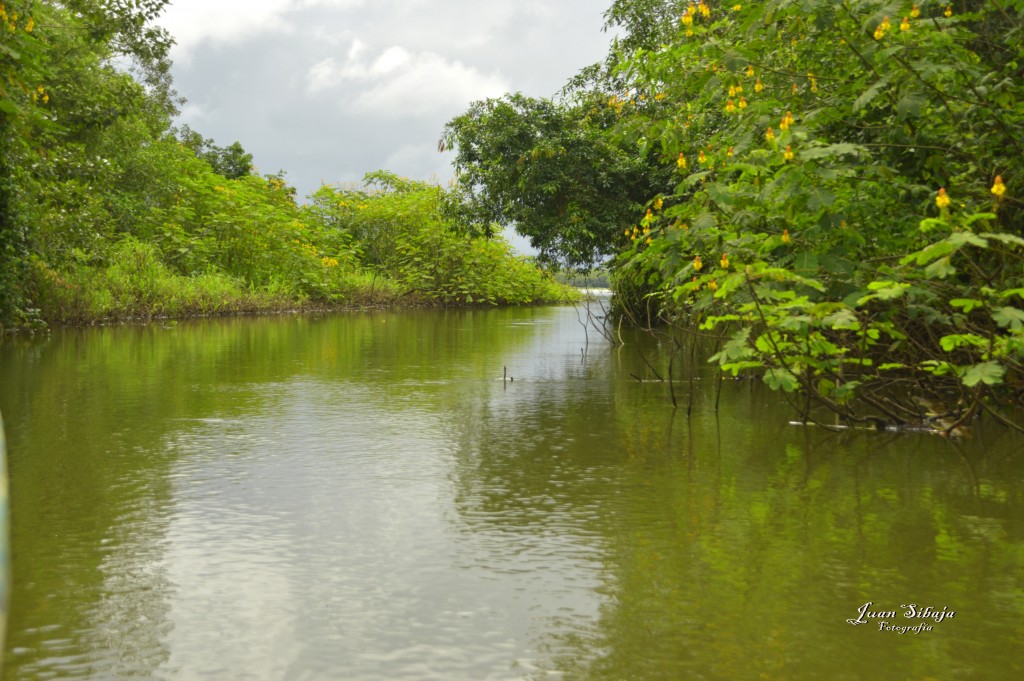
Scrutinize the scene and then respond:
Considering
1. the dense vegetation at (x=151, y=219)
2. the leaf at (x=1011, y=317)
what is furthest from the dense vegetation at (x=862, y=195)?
the dense vegetation at (x=151, y=219)

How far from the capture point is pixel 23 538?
5.82 meters

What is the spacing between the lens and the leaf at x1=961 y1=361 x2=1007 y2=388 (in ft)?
21.9

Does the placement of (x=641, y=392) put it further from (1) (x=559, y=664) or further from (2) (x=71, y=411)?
(1) (x=559, y=664)

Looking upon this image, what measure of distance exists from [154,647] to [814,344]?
554cm

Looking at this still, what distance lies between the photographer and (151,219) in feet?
107

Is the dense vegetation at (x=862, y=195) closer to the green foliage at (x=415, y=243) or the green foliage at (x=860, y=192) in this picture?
the green foliage at (x=860, y=192)

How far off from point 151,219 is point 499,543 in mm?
29447

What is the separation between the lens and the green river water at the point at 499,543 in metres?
4.15

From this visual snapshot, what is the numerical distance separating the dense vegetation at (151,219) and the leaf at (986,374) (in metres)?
7.28

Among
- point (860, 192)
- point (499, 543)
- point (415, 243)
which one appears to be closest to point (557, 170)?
point (860, 192)

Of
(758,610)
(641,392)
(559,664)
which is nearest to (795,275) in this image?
(758,610)

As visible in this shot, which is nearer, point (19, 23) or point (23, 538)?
point (23, 538)

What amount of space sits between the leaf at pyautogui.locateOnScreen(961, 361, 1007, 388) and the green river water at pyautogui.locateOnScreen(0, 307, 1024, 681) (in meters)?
0.76

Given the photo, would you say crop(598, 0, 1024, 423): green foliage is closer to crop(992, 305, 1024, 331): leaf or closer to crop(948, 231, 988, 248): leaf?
crop(992, 305, 1024, 331): leaf
